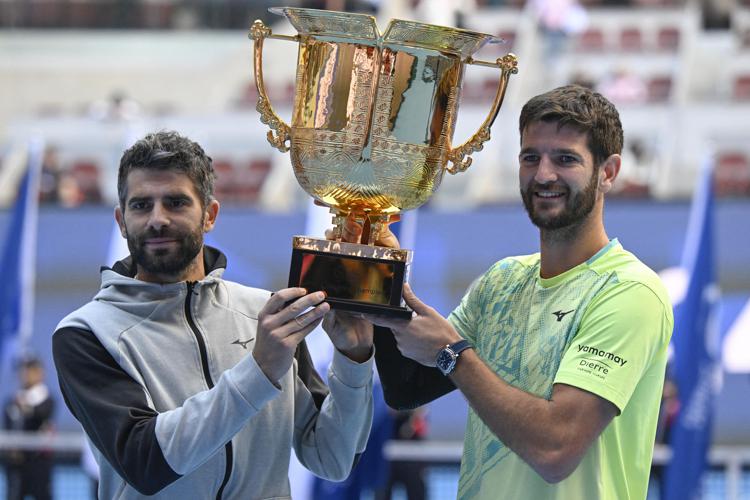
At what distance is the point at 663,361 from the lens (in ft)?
7.92

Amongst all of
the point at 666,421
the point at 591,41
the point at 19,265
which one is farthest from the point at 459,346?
the point at 591,41

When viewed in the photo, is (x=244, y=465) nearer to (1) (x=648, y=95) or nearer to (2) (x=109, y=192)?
(2) (x=109, y=192)

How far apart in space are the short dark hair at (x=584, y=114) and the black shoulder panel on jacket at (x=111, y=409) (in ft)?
2.99

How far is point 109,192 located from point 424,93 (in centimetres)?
940

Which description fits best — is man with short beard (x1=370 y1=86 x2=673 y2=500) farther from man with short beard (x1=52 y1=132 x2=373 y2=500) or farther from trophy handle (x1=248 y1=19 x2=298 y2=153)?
trophy handle (x1=248 y1=19 x2=298 y2=153)

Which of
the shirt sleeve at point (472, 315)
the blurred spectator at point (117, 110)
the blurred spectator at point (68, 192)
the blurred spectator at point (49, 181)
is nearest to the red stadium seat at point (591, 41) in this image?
the blurred spectator at point (117, 110)

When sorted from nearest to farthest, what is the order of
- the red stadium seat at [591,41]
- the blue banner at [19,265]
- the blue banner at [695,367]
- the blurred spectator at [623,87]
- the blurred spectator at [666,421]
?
the blue banner at [695,367] → the blurred spectator at [666,421] → the blue banner at [19,265] → the blurred spectator at [623,87] → the red stadium seat at [591,41]

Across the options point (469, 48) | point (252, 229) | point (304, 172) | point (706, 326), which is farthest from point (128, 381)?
point (252, 229)

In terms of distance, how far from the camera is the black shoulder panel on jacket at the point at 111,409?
2279mm

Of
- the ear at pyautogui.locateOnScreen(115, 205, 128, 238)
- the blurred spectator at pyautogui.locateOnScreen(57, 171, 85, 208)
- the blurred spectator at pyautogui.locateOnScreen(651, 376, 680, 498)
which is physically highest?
the ear at pyautogui.locateOnScreen(115, 205, 128, 238)

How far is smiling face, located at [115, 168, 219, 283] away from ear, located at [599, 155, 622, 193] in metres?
0.78

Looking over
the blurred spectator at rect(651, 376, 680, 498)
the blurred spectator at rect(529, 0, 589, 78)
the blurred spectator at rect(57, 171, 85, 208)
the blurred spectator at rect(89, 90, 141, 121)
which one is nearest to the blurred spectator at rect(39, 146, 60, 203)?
the blurred spectator at rect(57, 171, 85, 208)

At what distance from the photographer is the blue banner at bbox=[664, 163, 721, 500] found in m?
6.53

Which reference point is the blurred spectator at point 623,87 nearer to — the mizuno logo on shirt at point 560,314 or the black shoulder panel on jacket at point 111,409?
the mizuno logo on shirt at point 560,314
